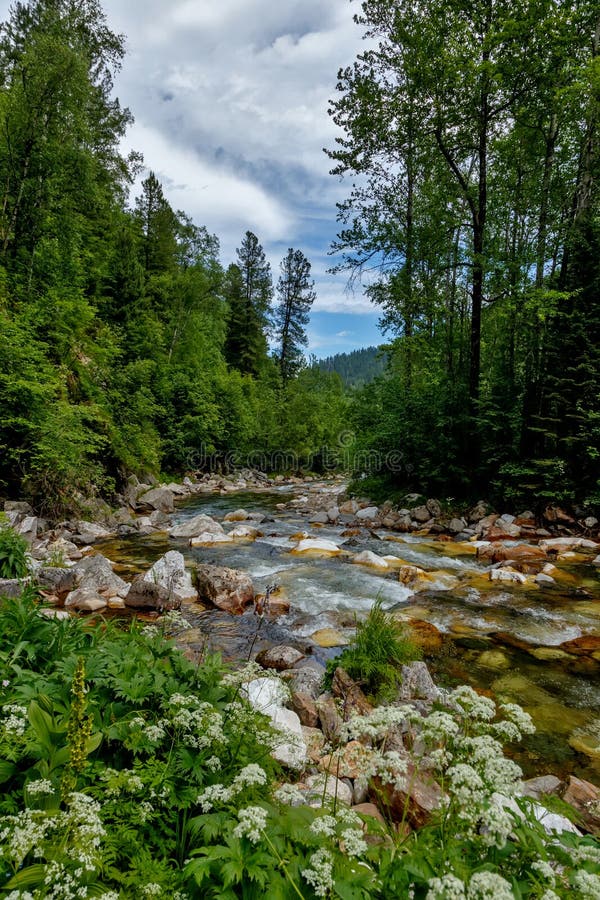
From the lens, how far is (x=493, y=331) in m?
20.2

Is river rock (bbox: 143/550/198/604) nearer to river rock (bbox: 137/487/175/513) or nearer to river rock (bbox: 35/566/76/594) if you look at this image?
river rock (bbox: 35/566/76/594)

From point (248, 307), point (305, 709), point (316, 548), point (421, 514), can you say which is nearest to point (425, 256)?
point (421, 514)

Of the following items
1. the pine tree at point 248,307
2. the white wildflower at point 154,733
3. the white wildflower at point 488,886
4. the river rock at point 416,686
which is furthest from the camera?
the pine tree at point 248,307

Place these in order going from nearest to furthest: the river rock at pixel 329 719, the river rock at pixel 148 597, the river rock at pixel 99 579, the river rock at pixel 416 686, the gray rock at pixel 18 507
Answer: the river rock at pixel 329 719 → the river rock at pixel 416 686 → the river rock at pixel 148 597 → the river rock at pixel 99 579 → the gray rock at pixel 18 507

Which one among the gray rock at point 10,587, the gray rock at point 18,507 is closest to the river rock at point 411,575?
Result: the gray rock at point 10,587

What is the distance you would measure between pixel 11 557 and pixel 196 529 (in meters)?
6.33

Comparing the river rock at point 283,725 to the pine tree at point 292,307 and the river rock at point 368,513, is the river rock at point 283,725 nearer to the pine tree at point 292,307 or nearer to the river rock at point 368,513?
the river rock at point 368,513

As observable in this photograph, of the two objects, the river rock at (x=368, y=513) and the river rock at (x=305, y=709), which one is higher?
the river rock at (x=305, y=709)

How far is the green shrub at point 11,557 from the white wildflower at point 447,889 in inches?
266

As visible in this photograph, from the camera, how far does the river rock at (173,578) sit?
7184 mm

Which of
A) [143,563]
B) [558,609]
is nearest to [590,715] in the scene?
[558,609]

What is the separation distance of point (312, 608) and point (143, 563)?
4363 mm

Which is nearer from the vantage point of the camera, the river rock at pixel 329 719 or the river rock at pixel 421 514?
the river rock at pixel 329 719

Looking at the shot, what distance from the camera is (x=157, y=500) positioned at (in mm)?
16062
